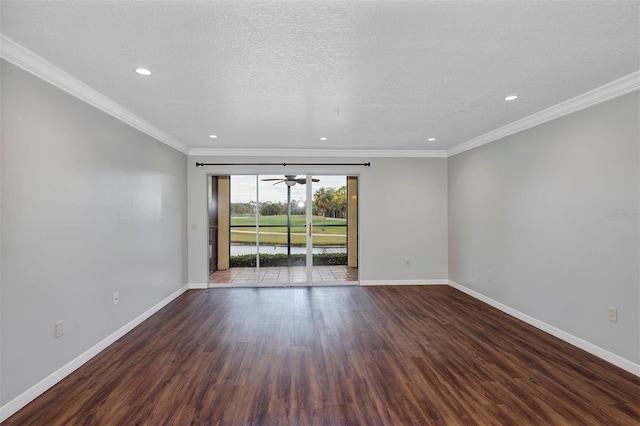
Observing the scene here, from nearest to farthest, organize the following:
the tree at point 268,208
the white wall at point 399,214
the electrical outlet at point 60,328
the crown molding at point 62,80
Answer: the crown molding at point 62,80
the electrical outlet at point 60,328
the white wall at point 399,214
the tree at point 268,208

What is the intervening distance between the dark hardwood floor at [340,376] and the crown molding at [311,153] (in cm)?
281

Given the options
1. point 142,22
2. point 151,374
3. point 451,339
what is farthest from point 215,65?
point 451,339

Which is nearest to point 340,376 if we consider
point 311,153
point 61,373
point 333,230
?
point 61,373

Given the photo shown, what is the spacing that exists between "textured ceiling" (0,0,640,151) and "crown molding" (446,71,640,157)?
112 millimetres

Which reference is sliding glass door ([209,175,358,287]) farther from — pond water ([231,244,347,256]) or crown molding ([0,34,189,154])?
crown molding ([0,34,189,154])

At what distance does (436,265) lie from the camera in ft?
→ 18.1

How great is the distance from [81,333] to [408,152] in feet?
17.2

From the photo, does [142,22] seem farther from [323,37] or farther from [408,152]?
Answer: [408,152]

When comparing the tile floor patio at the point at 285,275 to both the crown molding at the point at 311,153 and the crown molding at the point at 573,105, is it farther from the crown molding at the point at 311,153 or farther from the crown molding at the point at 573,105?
the crown molding at the point at 573,105

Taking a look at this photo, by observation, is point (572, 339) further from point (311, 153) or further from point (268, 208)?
point (268, 208)

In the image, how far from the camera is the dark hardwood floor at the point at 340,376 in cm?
197

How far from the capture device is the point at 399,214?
5449mm

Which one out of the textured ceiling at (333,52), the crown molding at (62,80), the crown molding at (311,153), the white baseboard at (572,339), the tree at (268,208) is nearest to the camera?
the textured ceiling at (333,52)

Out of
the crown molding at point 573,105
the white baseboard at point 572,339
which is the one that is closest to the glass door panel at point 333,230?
the white baseboard at point 572,339
